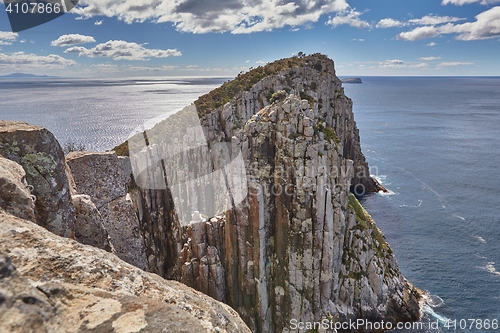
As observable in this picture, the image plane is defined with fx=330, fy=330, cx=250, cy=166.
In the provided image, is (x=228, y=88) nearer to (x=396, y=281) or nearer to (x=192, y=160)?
(x=192, y=160)

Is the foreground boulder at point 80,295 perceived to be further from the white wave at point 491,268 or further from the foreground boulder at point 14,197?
the white wave at point 491,268

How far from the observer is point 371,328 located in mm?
50719

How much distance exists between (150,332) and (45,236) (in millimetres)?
3072

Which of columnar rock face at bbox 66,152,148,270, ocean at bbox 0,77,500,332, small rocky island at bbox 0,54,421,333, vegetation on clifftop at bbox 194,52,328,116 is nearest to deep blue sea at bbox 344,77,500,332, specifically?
ocean at bbox 0,77,500,332

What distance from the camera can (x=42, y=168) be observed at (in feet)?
35.6

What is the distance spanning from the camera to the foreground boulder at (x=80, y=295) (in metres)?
4.73

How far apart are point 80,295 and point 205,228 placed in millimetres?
35725

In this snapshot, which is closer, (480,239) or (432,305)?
(432,305)

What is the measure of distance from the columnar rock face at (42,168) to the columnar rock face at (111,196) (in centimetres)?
553

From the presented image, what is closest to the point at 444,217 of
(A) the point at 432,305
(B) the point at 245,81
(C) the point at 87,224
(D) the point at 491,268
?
(D) the point at 491,268

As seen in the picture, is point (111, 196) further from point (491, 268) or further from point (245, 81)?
point (491, 268)

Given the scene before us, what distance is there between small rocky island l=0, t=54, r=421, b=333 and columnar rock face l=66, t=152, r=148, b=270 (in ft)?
0.23

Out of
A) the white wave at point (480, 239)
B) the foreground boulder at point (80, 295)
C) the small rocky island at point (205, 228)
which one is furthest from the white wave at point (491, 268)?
the foreground boulder at point (80, 295)

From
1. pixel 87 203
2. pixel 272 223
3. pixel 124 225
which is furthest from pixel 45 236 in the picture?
pixel 272 223
